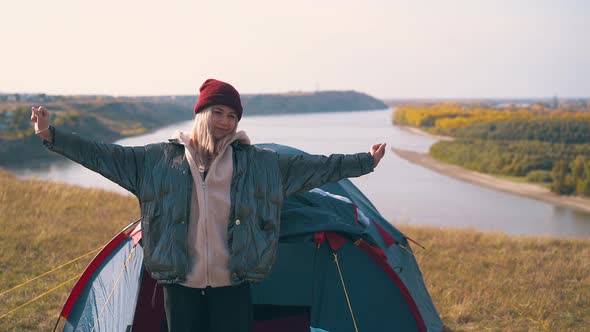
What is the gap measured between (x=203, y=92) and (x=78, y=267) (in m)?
3.73

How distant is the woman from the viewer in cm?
214

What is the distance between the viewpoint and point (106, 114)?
51750mm

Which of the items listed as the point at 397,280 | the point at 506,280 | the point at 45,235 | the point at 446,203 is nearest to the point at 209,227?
the point at 397,280

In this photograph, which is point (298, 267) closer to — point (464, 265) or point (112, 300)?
point (112, 300)

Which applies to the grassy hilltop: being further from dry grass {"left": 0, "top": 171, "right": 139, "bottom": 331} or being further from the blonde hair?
the blonde hair

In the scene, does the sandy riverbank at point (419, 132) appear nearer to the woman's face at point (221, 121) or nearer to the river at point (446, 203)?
the river at point (446, 203)

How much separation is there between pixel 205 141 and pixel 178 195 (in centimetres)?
22

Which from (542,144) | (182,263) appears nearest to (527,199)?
(542,144)

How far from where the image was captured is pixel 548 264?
591cm

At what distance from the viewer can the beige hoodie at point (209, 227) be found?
213 centimetres

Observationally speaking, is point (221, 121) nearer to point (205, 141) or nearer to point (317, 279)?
point (205, 141)

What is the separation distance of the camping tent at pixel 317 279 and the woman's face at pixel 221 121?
1147 mm

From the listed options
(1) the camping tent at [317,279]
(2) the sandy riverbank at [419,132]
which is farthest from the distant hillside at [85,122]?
(2) the sandy riverbank at [419,132]

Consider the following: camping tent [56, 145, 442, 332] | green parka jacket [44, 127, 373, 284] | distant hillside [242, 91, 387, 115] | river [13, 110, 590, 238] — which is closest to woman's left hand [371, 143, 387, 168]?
green parka jacket [44, 127, 373, 284]
